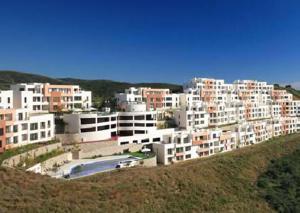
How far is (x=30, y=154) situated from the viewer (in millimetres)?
30266

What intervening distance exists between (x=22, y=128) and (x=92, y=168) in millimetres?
7580

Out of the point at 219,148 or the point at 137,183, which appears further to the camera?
the point at 219,148

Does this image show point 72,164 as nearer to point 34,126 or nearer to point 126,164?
point 126,164

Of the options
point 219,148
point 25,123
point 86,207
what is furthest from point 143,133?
point 86,207

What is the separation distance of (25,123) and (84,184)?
38.0 ft

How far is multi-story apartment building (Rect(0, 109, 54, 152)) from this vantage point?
30.3 metres

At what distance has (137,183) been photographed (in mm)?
27453

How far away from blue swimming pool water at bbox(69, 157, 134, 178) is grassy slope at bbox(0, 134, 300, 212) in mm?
2001

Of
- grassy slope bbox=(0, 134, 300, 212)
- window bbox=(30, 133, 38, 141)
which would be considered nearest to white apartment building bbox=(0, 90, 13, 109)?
window bbox=(30, 133, 38, 141)

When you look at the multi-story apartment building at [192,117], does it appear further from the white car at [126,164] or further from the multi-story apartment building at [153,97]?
the white car at [126,164]

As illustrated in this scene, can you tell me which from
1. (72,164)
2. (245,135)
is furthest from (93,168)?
(245,135)

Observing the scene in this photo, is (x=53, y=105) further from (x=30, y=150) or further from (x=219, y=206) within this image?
(x=219, y=206)

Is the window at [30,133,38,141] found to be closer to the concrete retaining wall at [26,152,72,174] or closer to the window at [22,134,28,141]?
the window at [22,134,28,141]

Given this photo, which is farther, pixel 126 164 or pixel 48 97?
pixel 48 97
